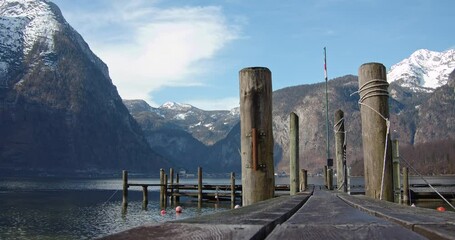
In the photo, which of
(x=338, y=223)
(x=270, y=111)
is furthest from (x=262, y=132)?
(x=338, y=223)

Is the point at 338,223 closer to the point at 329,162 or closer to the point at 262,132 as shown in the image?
the point at 262,132

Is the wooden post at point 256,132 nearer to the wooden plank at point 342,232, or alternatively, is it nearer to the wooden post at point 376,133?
the wooden post at point 376,133

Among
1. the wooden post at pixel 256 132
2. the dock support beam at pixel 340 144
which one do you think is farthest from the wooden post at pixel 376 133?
the dock support beam at pixel 340 144

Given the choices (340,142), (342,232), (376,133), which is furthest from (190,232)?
(340,142)

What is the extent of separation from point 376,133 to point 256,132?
1.76 m

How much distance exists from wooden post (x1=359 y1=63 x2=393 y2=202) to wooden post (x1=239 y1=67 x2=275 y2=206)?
144 centimetres

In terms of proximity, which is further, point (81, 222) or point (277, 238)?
point (81, 222)

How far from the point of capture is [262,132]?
6.79 meters

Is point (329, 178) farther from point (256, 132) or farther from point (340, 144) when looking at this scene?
point (256, 132)

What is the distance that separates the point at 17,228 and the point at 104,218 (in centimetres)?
753

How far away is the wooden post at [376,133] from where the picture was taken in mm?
6809

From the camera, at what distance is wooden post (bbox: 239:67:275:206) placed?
6746mm

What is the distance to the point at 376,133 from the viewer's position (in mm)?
6910

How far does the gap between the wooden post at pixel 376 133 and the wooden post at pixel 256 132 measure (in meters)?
1.44
